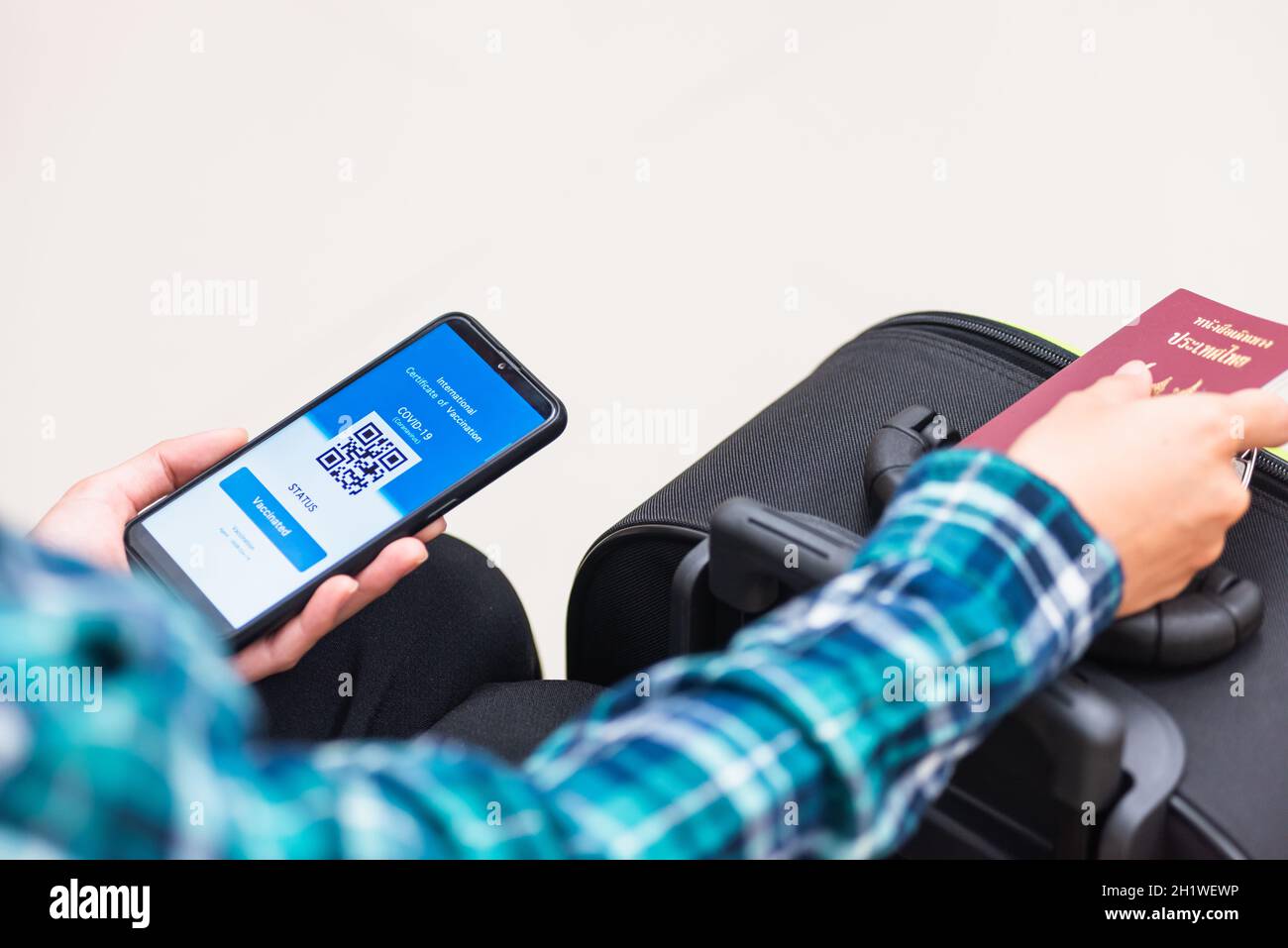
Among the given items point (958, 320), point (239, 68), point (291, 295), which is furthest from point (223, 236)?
point (958, 320)

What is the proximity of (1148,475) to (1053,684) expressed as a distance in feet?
0.36

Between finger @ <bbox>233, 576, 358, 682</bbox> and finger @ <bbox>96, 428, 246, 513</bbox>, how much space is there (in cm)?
17

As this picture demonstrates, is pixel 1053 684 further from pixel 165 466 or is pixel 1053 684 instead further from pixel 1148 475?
pixel 165 466

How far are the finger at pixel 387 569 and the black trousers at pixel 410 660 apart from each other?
4cm

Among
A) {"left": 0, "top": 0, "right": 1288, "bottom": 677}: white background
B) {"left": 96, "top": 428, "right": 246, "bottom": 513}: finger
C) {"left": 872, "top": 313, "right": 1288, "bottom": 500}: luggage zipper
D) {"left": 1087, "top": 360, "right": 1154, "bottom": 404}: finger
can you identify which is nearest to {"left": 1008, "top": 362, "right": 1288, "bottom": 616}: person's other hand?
{"left": 1087, "top": 360, "right": 1154, "bottom": 404}: finger

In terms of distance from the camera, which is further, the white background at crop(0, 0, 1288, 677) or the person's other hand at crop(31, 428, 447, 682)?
the white background at crop(0, 0, 1288, 677)

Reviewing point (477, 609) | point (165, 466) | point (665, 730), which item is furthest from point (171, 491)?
point (665, 730)

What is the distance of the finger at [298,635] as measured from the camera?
2.89ft

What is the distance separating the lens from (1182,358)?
0.81 metres

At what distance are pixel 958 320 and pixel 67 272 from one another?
1249 millimetres

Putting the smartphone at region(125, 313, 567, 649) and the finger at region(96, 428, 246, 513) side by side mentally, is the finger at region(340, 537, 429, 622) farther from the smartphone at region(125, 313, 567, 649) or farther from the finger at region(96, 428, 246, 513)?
the finger at region(96, 428, 246, 513)

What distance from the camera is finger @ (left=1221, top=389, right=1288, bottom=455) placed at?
0.70 meters
